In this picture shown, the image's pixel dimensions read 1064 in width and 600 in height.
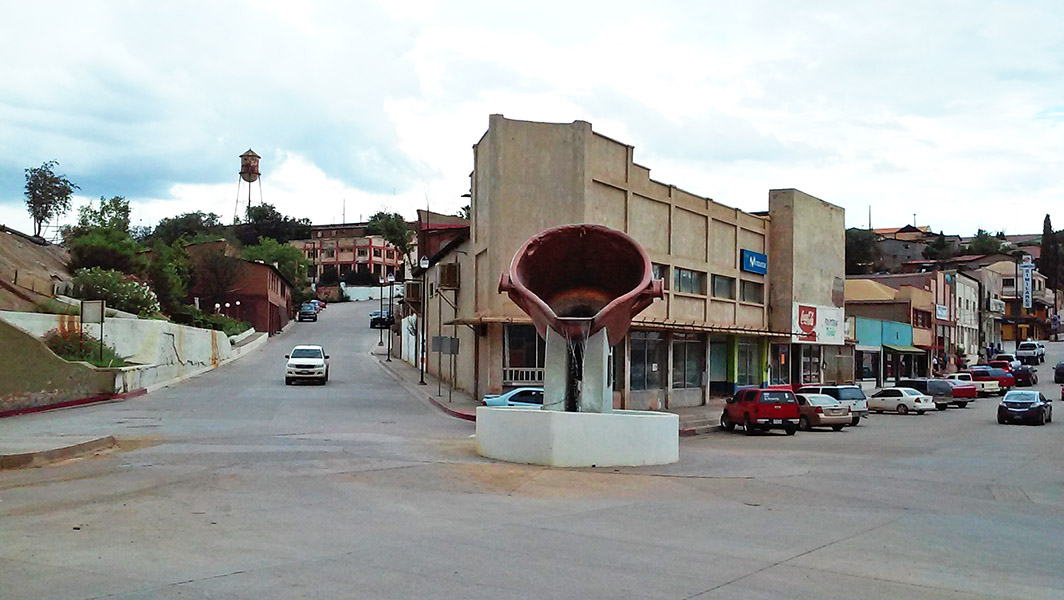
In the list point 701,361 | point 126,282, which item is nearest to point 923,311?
point 701,361

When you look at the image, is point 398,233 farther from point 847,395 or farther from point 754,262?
point 847,395

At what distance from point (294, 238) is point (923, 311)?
4047 inches

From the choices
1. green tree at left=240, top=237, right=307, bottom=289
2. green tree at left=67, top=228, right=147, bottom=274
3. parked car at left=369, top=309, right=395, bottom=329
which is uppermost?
green tree at left=240, top=237, right=307, bottom=289

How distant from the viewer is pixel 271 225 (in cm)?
14938

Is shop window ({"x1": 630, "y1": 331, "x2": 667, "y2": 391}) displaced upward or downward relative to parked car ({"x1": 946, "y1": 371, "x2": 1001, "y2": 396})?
upward

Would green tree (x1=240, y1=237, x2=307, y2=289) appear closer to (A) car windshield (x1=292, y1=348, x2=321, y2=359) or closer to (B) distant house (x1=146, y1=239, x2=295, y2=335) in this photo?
(B) distant house (x1=146, y1=239, x2=295, y2=335)

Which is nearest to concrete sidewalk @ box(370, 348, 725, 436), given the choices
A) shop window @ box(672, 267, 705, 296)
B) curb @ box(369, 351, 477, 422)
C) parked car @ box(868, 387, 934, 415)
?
curb @ box(369, 351, 477, 422)

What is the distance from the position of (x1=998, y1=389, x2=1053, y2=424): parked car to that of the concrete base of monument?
21621mm

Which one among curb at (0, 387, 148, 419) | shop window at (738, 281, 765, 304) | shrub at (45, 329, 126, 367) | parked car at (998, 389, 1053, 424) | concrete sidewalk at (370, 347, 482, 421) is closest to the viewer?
curb at (0, 387, 148, 419)

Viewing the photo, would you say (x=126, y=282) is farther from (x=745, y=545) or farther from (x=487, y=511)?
(x=745, y=545)

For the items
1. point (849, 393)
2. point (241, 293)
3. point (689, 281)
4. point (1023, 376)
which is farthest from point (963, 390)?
point (241, 293)

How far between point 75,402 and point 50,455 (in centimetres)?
1340

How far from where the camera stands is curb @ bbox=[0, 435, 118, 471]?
616 inches

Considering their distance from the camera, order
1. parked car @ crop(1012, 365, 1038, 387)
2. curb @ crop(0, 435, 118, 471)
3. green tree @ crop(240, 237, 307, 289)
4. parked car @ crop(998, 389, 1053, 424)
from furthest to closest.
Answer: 1. green tree @ crop(240, 237, 307, 289)
2. parked car @ crop(1012, 365, 1038, 387)
3. parked car @ crop(998, 389, 1053, 424)
4. curb @ crop(0, 435, 118, 471)
